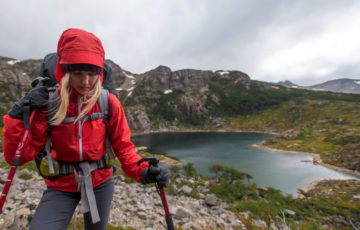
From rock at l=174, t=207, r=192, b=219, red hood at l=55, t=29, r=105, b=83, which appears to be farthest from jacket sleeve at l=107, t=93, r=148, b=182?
rock at l=174, t=207, r=192, b=219

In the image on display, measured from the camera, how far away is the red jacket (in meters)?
1.93

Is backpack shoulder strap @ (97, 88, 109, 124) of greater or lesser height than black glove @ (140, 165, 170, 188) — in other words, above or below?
above

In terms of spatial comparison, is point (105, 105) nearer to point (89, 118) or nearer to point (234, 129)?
point (89, 118)

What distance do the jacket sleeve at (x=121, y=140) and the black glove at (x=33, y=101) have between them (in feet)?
2.52

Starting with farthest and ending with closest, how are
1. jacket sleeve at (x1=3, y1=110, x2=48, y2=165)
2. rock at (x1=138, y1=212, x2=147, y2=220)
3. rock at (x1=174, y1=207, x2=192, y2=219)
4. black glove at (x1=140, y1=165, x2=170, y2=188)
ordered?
rock at (x1=174, y1=207, x2=192, y2=219)
rock at (x1=138, y1=212, x2=147, y2=220)
black glove at (x1=140, y1=165, x2=170, y2=188)
jacket sleeve at (x1=3, y1=110, x2=48, y2=165)

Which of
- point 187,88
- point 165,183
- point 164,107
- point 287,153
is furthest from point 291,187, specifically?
point 187,88

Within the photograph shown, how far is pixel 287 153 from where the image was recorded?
55500 mm

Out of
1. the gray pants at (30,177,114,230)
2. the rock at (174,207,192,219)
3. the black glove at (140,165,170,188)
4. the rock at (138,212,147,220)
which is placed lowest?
the rock at (174,207,192,219)

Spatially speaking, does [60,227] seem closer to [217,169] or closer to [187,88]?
[217,169]

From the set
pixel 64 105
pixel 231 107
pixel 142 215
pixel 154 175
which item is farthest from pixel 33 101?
pixel 231 107

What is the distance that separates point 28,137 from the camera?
75.2 inches

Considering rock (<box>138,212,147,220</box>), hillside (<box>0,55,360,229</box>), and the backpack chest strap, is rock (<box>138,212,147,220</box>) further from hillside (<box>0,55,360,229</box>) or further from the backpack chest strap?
the backpack chest strap

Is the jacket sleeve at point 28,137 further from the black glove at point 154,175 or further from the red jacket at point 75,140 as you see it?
the black glove at point 154,175

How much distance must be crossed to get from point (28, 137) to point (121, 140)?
3.45ft
